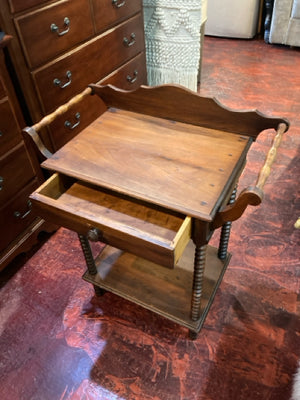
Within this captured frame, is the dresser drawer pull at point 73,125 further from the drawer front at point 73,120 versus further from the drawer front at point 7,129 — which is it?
the drawer front at point 7,129

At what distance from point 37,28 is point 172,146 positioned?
65 centimetres

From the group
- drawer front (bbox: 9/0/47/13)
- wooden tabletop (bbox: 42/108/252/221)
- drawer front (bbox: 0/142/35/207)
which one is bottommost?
drawer front (bbox: 0/142/35/207)

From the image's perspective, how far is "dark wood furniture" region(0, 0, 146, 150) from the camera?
3.79 feet

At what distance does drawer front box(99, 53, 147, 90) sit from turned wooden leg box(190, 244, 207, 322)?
40.7 inches

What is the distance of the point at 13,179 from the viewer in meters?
1.32

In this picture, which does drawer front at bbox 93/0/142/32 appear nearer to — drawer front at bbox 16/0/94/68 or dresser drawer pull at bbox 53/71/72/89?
drawer front at bbox 16/0/94/68

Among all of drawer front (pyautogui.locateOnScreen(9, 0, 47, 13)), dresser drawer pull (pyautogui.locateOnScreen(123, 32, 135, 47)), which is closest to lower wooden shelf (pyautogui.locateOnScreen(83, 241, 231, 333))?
drawer front (pyautogui.locateOnScreen(9, 0, 47, 13))

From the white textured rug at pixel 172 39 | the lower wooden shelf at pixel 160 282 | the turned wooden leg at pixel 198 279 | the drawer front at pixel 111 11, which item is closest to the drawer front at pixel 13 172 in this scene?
the lower wooden shelf at pixel 160 282

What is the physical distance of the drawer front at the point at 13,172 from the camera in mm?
1271

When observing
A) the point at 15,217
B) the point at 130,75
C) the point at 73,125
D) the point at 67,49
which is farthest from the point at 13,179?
the point at 130,75

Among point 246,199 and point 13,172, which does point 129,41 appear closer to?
point 13,172

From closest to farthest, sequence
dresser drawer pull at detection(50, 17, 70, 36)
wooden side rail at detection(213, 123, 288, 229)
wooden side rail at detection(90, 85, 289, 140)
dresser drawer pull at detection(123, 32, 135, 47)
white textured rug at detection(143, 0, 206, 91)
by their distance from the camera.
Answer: wooden side rail at detection(213, 123, 288, 229) < wooden side rail at detection(90, 85, 289, 140) < dresser drawer pull at detection(50, 17, 70, 36) < dresser drawer pull at detection(123, 32, 135, 47) < white textured rug at detection(143, 0, 206, 91)

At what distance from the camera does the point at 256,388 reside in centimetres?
110

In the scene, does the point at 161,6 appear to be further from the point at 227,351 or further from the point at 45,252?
the point at 227,351
